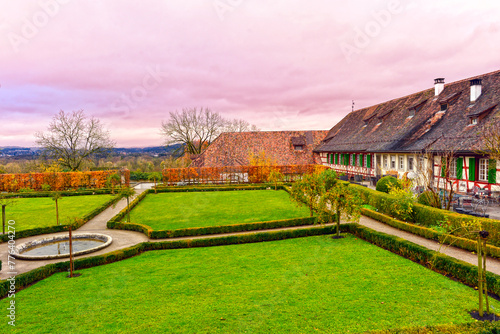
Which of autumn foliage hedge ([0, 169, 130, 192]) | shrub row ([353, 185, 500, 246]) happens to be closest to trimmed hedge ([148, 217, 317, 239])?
shrub row ([353, 185, 500, 246])

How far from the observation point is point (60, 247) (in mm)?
14578

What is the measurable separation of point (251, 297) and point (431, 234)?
29.2 feet

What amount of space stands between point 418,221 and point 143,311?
13355 millimetres

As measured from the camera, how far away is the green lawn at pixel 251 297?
668 centimetres

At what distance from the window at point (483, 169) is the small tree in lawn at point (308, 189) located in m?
10.4

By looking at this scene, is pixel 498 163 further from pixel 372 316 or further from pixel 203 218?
pixel 203 218

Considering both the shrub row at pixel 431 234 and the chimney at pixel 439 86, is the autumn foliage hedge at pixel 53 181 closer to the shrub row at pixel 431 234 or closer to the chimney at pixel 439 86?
the shrub row at pixel 431 234

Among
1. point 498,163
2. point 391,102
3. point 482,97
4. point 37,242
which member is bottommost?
point 37,242

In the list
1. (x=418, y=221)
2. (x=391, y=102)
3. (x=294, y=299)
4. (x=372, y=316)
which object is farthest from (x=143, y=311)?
(x=391, y=102)

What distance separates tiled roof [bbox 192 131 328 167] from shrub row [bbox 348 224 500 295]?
28.1 m

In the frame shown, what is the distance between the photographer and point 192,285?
29.5 ft

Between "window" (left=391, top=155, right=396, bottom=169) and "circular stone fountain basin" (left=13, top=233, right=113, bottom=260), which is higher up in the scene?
"window" (left=391, top=155, right=396, bottom=169)

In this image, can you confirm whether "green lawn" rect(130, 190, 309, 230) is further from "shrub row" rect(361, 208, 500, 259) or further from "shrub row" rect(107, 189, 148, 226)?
"shrub row" rect(361, 208, 500, 259)

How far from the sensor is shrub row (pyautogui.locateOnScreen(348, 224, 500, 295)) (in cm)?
809
